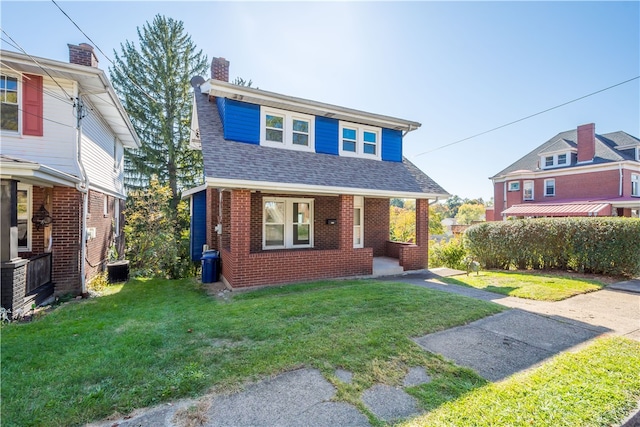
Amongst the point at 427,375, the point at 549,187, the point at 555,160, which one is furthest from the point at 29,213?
the point at 555,160

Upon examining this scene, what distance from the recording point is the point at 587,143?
971 inches

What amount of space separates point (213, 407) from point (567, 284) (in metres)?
10.2

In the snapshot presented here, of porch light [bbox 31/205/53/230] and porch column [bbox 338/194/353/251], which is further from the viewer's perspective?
porch column [bbox 338/194/353/251]

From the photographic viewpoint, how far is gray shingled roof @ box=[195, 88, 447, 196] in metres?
8.24

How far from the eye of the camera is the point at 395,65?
12930 millimetres

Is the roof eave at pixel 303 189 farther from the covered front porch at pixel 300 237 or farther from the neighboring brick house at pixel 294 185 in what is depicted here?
the covered front porch at pixel 300 237

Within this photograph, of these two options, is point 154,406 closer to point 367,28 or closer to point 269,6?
point 269,6

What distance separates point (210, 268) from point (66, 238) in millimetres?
3815

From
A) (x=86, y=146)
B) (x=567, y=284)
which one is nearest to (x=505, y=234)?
(x=567, y=284)

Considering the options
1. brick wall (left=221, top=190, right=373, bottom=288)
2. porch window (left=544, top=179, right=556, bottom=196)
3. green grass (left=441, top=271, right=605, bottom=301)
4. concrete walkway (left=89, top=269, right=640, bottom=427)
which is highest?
porch window (left=544, top=179, right=556, bottom=196)

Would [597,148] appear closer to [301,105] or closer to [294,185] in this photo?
[301,105]

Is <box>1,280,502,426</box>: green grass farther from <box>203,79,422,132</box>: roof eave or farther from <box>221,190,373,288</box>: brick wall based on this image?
<box>203,79,422,132</box>: roof eave

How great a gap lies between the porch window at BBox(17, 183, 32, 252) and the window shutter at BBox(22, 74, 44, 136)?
1462mm

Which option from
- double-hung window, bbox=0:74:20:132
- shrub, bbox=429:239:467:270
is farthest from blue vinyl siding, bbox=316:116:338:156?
double-hung window, bbox=0:74:20:132
